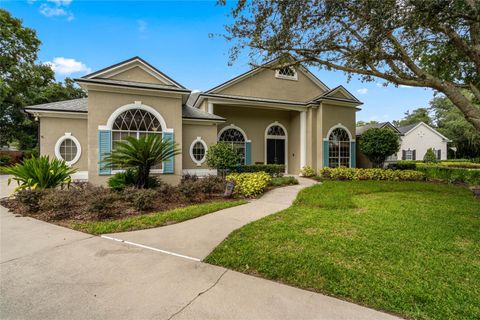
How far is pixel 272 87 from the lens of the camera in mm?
15172

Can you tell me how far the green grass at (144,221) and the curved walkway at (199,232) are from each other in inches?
9.5

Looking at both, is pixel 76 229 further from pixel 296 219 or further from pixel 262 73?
pixel 262 73

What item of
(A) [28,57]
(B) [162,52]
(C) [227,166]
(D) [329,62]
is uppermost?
(A) [28,57]

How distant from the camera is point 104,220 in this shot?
18.8 ft

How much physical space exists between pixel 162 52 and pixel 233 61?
4.51 metres

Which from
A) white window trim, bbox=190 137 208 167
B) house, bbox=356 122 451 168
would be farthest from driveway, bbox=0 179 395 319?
house, bbox=356 122 451 168

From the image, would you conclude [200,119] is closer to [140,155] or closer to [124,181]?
[140,155]

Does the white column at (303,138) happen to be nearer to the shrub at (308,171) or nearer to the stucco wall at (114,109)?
the shrub at (308,171)

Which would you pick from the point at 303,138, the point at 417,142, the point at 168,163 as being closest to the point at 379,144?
the point at 303,138

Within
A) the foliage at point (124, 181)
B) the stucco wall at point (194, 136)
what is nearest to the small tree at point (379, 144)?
the stucco wall at point (194, 136)

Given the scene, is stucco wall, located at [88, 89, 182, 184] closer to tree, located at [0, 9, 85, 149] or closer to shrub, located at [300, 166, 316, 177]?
shrub, located at [300, 166, 316, 177]

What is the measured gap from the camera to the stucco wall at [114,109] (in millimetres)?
9078

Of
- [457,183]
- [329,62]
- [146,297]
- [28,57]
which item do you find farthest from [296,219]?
[28,57]

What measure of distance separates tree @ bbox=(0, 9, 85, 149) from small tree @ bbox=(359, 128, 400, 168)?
89.6ft
